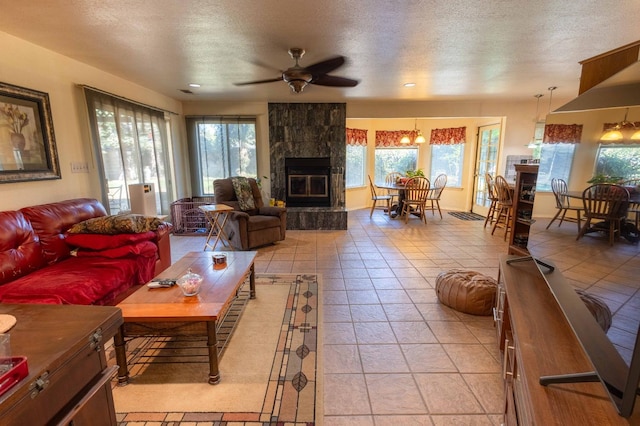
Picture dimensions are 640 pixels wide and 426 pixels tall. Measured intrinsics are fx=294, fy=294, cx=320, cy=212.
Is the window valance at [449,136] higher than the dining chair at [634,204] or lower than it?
higher

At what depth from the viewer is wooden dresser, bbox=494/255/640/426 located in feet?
2.71

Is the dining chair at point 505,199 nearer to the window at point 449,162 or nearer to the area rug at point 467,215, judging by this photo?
the area rug at point 467,215

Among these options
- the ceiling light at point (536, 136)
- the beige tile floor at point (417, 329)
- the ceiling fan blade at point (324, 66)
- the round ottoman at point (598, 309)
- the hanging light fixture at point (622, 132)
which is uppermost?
the ceiling fan blade at point (324, 66)

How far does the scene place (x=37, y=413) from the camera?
31.4 inches

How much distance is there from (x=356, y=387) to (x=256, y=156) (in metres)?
4.52

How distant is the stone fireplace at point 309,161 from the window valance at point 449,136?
279cm

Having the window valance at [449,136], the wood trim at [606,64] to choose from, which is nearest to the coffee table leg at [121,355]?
the wood trim at [606,64]

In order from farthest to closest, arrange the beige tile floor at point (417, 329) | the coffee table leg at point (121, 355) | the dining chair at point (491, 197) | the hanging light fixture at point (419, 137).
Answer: the hanging light fixture at point (419, 137), the dining chair at point (491, 197), the coffee table leg at point (121, 355), the beige tile floor at point (417, 329)

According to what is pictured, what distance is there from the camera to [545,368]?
1004mm

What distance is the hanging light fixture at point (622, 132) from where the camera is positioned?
0.88 metres

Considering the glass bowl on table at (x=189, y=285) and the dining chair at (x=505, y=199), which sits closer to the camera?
the glass bowl on table at (x=189, y=285)

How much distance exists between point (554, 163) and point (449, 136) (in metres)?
5.94

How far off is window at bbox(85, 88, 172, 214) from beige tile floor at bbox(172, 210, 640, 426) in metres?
1.97

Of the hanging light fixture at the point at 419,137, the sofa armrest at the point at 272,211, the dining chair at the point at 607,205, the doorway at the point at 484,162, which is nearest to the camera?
the dining chair at the point at 607,205
